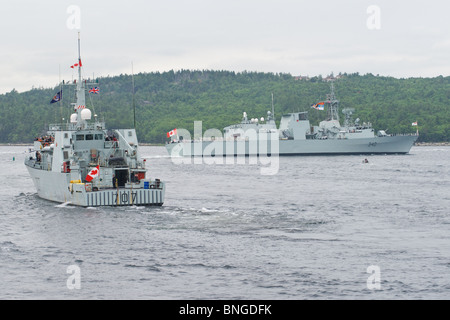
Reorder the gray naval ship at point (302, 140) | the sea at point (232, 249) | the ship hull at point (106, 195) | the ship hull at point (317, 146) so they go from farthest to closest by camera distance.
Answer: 1. the gray naval ship at point (302, 140)
2. the ship hull at point (317, 146)
3. the ship hull at point (106, 195)
4. the sea at point (232, 249)

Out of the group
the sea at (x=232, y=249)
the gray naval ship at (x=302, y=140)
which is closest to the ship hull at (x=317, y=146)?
the gray naval ship at (x=302, y=140)

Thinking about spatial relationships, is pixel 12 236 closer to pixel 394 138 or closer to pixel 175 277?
pixel 175 277

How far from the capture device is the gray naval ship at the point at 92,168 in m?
42.5

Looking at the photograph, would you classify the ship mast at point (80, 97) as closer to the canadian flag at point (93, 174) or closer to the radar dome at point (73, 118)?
the radar dome at point (73, 118)

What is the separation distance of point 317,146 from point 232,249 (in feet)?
343

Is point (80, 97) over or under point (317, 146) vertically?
over

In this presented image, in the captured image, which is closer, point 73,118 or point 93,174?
point 93,174

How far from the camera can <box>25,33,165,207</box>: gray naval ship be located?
4247cm

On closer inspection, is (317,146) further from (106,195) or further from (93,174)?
(93,174)

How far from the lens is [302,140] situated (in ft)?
430

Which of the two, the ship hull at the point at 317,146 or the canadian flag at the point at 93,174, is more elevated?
the ship hull at the point at 317,146
